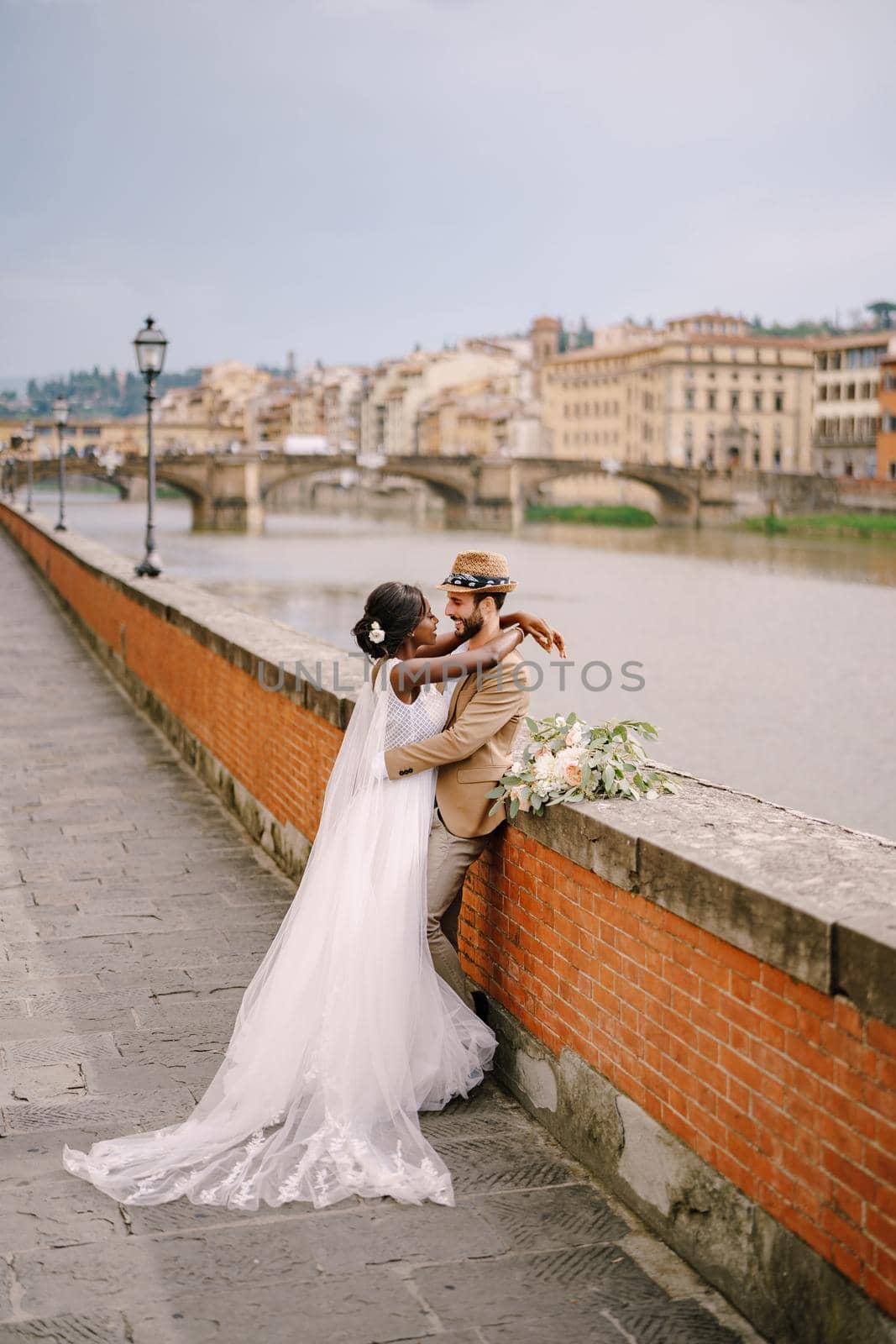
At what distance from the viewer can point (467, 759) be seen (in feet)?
11.2

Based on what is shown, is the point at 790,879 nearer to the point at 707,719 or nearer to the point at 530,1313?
the point at 530,1313

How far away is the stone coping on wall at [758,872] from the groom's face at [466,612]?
18.2 inches

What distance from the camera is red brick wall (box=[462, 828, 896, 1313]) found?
2.16m

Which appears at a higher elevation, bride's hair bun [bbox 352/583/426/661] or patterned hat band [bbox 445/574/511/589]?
patterned hat band [bbox 445/574/511/589]

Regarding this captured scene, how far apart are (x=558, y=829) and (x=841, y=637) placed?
25308 mm

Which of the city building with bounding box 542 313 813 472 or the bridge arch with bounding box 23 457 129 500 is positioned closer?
the bridge arch with bounding box 23 457 129 500

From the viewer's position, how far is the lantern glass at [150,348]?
511 inches

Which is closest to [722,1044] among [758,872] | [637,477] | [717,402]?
[758,872]

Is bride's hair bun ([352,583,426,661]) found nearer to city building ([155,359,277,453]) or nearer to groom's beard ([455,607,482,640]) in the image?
groom's beard ([455,607,482,640])

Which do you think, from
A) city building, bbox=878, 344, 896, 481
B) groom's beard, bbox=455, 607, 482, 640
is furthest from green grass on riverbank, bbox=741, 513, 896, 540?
groom's beard, bbox=455, 607, 482, 640

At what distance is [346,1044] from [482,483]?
72081mm

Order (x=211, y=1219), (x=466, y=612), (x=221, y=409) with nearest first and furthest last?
(x=211, y=1219) < (x=466, y=612) < (x=221, y=409)

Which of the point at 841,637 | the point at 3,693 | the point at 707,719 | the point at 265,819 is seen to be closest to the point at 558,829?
the point at 265,819

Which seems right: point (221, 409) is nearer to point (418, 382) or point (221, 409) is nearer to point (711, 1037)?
point (418, 382)
